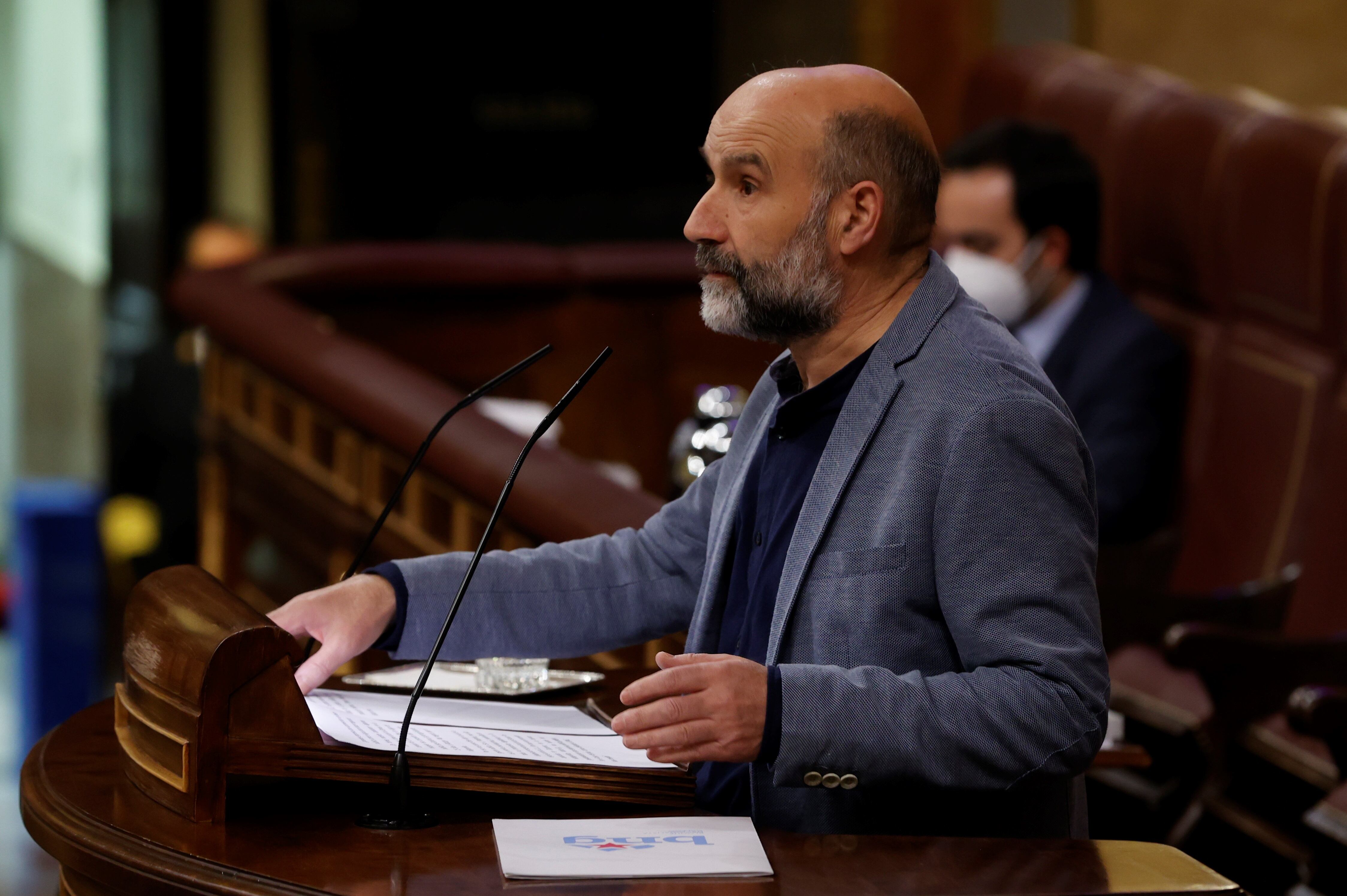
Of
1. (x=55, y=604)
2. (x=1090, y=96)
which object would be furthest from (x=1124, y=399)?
(x=55, y=604)

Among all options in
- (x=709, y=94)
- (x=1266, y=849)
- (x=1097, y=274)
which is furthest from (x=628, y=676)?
(x=709, y=94)

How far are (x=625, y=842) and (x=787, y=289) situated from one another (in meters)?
0.51

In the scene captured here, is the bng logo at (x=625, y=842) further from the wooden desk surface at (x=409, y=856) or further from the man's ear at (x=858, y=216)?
the man's ear at (x=858, y=216)

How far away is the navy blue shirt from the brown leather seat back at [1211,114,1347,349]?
1.80m

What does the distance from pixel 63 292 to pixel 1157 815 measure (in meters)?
6.28

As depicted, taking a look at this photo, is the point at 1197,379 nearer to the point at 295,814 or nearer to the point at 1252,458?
the point at 1252,458

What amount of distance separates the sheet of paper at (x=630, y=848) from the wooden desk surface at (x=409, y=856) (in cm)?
1

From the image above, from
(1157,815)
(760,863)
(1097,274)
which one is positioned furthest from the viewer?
(1097,274)

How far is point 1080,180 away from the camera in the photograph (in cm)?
339

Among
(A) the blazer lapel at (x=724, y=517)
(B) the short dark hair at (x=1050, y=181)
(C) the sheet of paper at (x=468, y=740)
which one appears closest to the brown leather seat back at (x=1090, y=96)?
(B) the short dark hair at (x=1050, y=181)

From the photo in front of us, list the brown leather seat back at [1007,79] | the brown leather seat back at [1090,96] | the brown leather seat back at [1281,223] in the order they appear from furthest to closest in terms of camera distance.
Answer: the brown leather seat back at [1007,79] < the brown leather seat back at [1090,96] < the brown leather seat back at [1281,223]

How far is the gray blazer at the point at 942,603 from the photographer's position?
4.24ft

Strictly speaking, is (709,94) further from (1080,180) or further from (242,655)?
(242,655)

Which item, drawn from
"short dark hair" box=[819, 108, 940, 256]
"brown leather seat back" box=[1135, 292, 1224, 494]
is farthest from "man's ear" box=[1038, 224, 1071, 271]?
"short dark hair" box=[819, 108, 940, 256]
